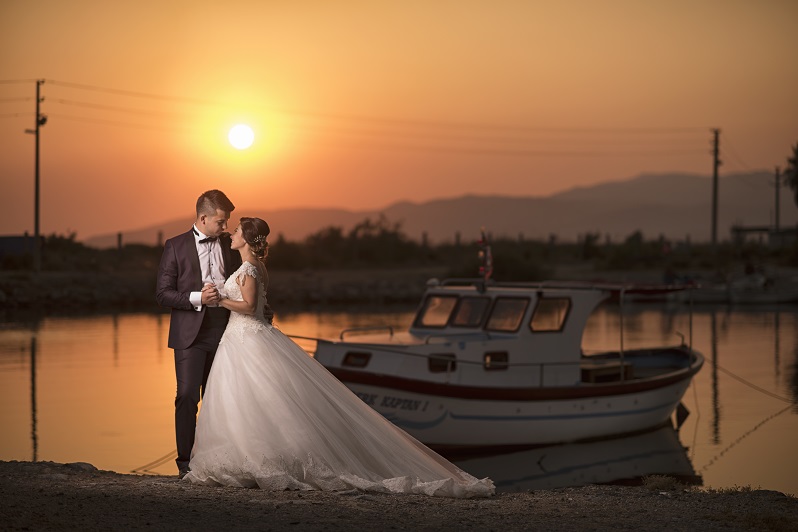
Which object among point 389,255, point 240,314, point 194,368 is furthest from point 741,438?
point 389,255

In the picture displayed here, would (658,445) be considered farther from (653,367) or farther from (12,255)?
(12,255)

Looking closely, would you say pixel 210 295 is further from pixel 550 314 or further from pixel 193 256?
pixel 550 314

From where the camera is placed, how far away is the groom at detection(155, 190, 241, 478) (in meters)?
9.50

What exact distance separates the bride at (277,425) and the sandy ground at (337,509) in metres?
0.18

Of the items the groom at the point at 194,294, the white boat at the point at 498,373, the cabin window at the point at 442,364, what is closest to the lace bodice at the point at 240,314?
the groom at the point at 194,294

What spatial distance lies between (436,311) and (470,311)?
2.15ft

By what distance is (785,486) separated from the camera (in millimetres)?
16203

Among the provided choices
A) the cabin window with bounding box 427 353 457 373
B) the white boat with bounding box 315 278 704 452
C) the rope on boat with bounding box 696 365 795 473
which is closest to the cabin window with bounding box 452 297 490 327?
the white boat with bounding box 315 278 704 452

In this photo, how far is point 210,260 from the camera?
972 centimetres

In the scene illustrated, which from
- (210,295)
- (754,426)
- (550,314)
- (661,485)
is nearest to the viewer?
(210,295)

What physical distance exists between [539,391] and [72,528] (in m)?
10.9

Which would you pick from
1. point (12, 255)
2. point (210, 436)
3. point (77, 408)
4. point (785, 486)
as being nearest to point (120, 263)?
point (12, 255)

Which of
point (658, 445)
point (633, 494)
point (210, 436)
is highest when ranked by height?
point (210, 436)

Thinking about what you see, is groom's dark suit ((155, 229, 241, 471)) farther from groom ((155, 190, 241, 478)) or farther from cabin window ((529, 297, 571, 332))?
cabin window ((529, 297, 571, 332))
